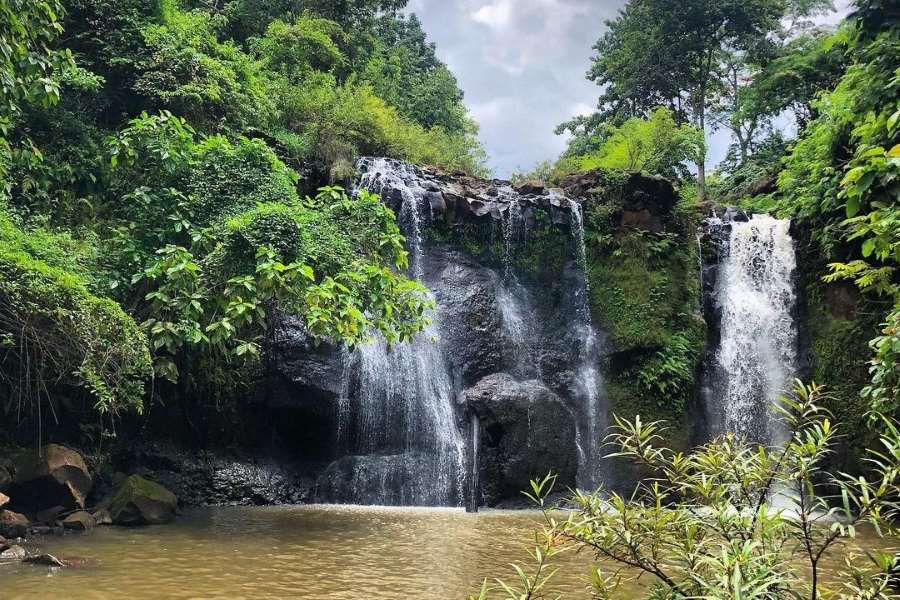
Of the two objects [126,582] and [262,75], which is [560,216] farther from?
[126,582]

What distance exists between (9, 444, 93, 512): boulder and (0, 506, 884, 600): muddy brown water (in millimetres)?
777

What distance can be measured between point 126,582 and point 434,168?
40.6 ft

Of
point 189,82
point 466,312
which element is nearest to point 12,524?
point 189,82

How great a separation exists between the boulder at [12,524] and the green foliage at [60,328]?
1.20 m

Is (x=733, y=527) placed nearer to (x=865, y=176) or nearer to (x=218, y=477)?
(x=865, y=176)

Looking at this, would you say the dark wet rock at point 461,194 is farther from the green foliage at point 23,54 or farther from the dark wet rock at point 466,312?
the green foliage at point 23,54

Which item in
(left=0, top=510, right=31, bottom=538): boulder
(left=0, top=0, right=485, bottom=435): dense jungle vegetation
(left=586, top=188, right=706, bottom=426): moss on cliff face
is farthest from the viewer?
(left=586, top=188, right=706, bottom=426): moss on cliff face

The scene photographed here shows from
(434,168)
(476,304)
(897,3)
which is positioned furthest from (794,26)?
(897,3)

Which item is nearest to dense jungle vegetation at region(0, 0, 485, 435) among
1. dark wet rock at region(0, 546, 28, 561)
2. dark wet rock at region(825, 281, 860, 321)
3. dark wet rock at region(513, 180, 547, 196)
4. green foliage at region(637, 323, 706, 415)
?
dark wet rock at region(0, 546, 28, 561)

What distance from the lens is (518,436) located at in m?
12.0

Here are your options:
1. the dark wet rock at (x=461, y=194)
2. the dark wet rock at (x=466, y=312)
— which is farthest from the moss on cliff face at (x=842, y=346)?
the dark wet rock at (x=466, y=312)

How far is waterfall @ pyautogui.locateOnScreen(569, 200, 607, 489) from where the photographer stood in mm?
13094

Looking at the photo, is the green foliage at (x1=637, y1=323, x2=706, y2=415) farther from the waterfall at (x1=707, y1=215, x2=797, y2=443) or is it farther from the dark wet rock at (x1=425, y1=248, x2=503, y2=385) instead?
the dark wet rock at (x1=425, y1=248, x2=503, y2=385)

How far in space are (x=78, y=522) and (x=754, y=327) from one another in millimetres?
13421
